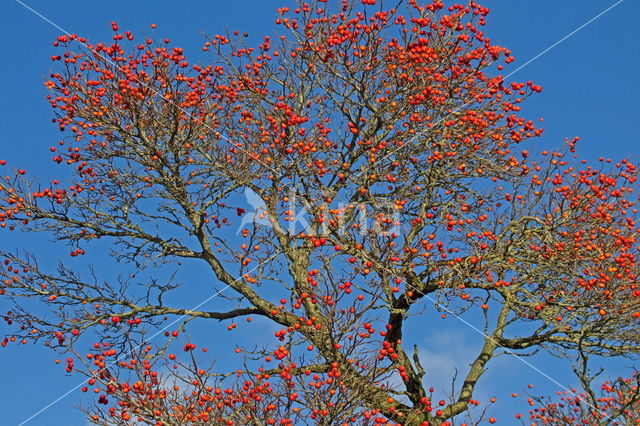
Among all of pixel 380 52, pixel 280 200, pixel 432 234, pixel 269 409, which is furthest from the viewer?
pixel 380 52

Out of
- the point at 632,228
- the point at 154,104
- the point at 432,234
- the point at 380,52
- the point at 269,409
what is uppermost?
the point at 380,52

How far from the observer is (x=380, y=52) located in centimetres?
1137

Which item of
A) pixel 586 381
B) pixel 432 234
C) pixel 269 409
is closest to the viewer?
pixel 269 409

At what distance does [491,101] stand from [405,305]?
12.4ft

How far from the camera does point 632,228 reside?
1102cm

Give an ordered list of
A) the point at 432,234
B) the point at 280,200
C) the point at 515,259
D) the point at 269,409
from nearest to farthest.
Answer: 1. the point at 269,409
2. the point at 432,234
3. the point at 515,259
4. the point at 280,200

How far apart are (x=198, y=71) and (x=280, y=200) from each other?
119 inches

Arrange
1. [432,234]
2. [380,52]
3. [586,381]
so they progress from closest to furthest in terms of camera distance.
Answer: [586,381] < [432,234] < [380,52]

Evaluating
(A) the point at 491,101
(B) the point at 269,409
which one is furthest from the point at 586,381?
(A) the point at 491,101

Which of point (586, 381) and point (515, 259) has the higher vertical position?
point (515, 259)

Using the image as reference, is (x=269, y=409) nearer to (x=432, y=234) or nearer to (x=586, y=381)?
(x=432, y=234)

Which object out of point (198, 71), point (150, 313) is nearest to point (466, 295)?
point (150, 313)

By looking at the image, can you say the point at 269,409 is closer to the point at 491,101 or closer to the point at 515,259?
the point at 515,259

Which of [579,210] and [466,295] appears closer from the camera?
[466,295]
